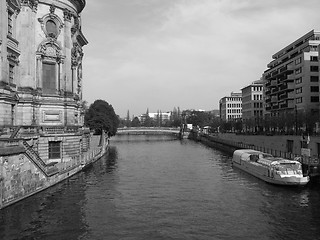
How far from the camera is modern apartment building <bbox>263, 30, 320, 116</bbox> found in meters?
87.9

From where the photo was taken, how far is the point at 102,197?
111ft

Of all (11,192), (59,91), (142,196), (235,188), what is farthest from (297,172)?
(59,91)

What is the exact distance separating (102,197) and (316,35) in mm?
84544

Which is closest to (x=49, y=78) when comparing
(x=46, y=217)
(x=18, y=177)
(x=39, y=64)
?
(x=39, y=64)

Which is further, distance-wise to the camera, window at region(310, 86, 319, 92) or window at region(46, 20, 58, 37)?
window at region(310, 86, 319, 92)

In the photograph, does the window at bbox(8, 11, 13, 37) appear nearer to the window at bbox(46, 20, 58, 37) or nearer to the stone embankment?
the window at bbox(46, 20, 58, 37)

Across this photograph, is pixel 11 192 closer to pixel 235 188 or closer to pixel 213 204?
pixel 213 204

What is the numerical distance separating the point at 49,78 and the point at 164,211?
30.1 meters

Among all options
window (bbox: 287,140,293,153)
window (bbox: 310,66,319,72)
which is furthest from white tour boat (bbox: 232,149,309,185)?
window (bbox: 310,66,319,72)

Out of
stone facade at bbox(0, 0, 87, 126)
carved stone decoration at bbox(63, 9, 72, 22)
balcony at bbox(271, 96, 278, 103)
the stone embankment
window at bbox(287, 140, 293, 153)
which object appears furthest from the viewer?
balcony at bbox(271, 96, 278, 103)

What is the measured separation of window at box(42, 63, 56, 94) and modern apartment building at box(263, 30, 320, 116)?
5085 cm

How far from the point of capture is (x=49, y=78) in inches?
1966

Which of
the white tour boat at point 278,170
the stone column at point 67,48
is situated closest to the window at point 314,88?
the white tour boat at point 278,170

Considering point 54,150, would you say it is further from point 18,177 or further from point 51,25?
point 18,177
